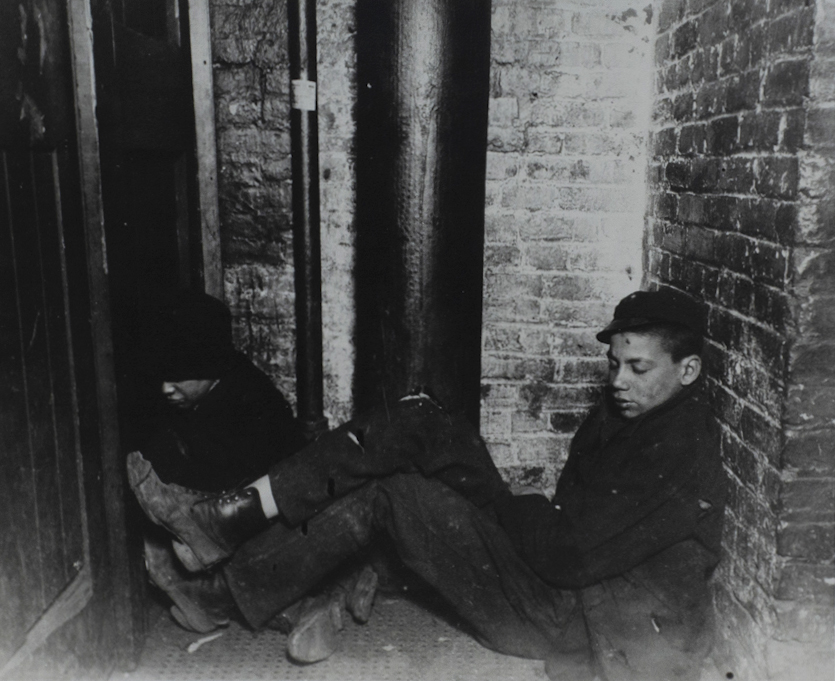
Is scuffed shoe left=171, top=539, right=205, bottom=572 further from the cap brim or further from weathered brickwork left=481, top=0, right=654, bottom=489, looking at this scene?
the cap brim

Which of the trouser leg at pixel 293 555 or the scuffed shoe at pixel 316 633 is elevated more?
the trouser leg at pixel 293 555

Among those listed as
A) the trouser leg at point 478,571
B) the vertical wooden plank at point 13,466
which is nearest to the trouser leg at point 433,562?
the trouser leg at point 478,571

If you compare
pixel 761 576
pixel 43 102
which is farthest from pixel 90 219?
pixel 761 576

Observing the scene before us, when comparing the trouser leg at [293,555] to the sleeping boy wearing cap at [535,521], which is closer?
the sleeping boy wearing cap at [535,521]

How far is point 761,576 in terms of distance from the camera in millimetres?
2359

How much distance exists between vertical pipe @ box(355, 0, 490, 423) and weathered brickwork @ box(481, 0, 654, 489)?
1.87 feet

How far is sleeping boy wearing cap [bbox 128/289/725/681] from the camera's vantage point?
2463 mm

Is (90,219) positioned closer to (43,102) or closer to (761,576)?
(43,102)

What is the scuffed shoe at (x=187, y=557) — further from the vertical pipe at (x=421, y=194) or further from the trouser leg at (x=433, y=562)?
the vertical pipe at (x=421, y=194)

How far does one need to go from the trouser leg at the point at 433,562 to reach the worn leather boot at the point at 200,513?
12 centimetres

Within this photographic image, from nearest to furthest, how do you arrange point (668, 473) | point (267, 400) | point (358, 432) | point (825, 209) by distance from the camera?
point (825, 209), point (668, 473), point (358, 432), point (267, 400)

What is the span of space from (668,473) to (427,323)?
99cm

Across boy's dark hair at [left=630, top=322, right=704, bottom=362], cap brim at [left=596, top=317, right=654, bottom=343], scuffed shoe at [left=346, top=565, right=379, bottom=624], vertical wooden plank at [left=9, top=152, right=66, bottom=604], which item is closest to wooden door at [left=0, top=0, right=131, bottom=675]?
vertical wooden plank at [left=9, top=152, right=66, bottom=604]

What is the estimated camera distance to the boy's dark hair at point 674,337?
262 cm
